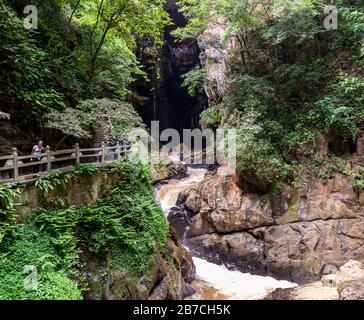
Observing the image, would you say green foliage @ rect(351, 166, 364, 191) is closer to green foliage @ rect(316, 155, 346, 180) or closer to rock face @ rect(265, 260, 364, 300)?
green foliage @ rect(316, 155, 346, 180)

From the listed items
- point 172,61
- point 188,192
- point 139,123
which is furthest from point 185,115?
point 139,123

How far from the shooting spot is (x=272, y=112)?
1789 cm

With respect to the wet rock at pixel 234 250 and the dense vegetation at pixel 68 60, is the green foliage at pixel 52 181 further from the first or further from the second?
the wet rock at pixel 234 250

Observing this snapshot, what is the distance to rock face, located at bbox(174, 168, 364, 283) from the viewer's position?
1405cm

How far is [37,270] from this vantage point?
7.31 metres

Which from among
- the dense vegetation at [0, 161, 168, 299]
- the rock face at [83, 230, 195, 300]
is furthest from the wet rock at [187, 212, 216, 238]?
the dense vegetation at [0, 161, 168, 299]

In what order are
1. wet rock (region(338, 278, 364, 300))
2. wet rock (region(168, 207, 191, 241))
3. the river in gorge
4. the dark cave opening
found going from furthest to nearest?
the dark cave opening, wet rock (region(168, 207, 191, 241)), the river in gorge, wet rock (region(338, 278, 364, 300))

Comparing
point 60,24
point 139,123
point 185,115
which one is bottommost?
point 139,123

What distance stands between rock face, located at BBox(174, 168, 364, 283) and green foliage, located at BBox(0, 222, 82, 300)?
31.7ft

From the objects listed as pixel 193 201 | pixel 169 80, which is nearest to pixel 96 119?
pixel 193 201

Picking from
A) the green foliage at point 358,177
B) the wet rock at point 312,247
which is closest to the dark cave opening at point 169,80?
the green foliage at point 358,177

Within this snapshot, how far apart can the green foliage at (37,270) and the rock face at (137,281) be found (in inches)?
37.4
